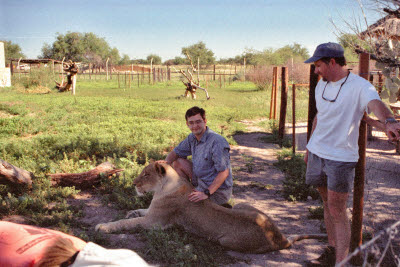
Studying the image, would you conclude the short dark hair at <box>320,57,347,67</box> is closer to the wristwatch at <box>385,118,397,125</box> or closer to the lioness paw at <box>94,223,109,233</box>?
the wristwatch at <box>385,118,397,125</box>

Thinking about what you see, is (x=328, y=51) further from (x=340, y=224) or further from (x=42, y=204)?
(x=42, y=204)

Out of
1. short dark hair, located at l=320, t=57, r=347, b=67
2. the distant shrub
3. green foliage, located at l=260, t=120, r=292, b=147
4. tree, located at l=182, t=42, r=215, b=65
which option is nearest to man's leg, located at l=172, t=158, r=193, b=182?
short dark hair, located at l=320, t=57, r=347, b=67

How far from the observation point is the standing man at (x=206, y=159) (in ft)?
14.1

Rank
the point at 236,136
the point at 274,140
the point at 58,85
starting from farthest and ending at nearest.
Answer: the point at 58,85 → the point at 236,136 → the point at 274,140

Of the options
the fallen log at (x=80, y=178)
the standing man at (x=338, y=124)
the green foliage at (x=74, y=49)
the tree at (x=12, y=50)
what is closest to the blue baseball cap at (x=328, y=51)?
the standing man at (x=338, y=124)

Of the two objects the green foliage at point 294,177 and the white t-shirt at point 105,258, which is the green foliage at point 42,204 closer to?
the white t-shirt at point 105,258

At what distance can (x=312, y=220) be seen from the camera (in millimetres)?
4926

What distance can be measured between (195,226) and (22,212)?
96.0 inches

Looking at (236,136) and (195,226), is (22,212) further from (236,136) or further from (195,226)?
(236,136)

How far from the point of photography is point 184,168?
16.7 feet

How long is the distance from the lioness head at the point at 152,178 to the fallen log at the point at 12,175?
2274 mm

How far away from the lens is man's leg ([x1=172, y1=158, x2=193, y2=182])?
16.6 ft

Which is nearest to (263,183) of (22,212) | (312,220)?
(312,220)

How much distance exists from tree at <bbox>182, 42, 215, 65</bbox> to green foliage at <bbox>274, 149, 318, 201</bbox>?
5443 cm
